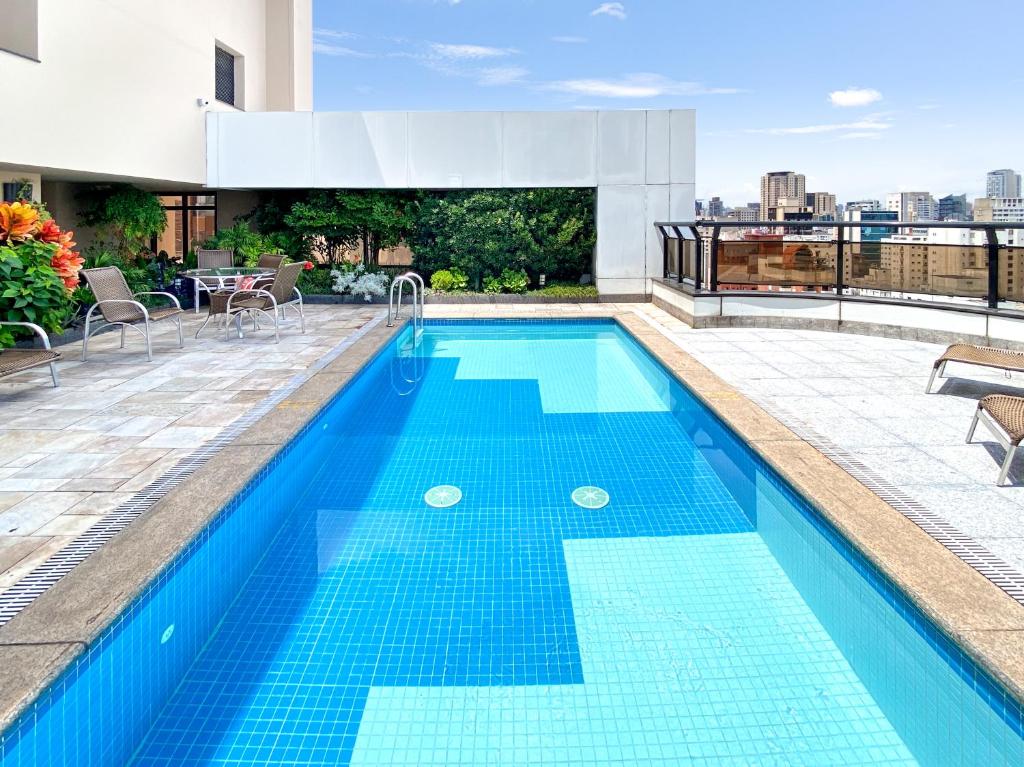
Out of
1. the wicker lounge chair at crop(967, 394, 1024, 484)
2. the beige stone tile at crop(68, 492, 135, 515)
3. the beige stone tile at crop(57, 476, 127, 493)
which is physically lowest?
the beige stone tile at crop(68, 492, 135, 515)

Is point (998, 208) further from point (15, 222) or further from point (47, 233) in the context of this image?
point (15, 222)

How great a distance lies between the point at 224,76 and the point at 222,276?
5928 mm

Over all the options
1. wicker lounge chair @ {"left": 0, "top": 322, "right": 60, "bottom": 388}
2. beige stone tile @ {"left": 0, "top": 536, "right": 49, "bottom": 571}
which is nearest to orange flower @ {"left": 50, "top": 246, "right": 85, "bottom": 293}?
wicker lounge chair @ {"left": 0, "top": 322, "right": 60, "bottom": 388}

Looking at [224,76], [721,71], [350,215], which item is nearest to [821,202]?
[721,71]

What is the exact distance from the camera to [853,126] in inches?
2263

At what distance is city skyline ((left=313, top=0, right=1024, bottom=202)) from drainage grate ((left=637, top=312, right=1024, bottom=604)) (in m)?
10.5

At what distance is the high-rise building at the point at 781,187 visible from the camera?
43188 mm

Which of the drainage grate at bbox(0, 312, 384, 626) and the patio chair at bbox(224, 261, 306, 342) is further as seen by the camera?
the patio chair at bbox(224, 261, 306, 342)

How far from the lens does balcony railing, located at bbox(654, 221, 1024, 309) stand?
8734mm

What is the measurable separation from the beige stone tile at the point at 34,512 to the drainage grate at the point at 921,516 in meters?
4.00

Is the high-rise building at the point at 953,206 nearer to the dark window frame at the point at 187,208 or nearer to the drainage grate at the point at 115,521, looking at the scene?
the dark window frame at the point at 187,208

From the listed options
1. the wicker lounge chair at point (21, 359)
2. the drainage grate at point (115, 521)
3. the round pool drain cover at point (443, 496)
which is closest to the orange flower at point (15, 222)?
the wicker lounge chair at point (21, 359)

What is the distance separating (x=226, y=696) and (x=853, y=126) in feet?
206

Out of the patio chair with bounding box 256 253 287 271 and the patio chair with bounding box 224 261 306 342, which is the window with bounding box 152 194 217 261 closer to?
the patio chair with bounding box 256 253 287 271
